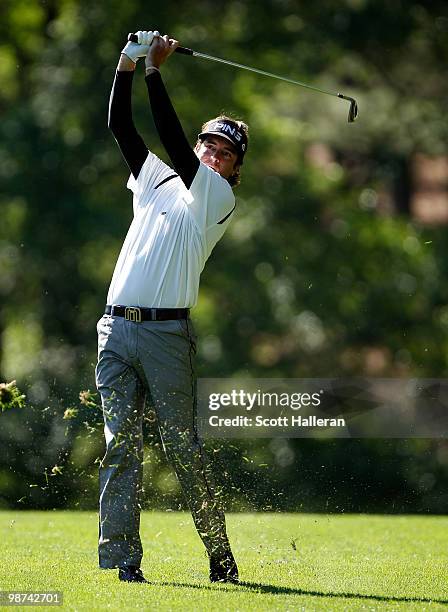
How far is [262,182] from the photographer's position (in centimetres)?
1584

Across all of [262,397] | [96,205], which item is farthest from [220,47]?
[262,397]

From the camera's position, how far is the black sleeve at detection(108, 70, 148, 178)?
17.7ft

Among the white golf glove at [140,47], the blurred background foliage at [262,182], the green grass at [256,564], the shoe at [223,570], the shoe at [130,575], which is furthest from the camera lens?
the blurred background foliage at [262,182]

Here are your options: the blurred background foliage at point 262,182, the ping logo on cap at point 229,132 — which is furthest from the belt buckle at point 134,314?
the blurred background foliage at point 262,182

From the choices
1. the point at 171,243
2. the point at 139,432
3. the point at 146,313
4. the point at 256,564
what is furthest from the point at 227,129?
the point at 256,564

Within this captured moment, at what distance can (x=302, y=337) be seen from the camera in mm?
15469

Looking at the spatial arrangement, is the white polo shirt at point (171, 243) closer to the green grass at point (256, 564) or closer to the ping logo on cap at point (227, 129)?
the ping logo on cap at point (227, 129)

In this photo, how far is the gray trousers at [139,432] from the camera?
16.8ft

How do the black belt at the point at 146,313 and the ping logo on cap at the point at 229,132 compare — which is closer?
the black belt at the point at 146,313

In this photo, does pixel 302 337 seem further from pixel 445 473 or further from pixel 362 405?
pixel 445 473

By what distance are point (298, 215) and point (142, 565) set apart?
35.1ft

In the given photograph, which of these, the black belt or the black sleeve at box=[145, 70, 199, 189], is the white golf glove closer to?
the black sleeve at box=[145, 70, 199, 189]

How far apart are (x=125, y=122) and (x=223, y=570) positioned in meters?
2.12

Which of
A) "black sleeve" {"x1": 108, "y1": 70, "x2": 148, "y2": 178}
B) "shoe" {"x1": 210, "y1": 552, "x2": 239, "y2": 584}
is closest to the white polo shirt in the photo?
"black sleeve" {"x1": 108, "y1": 70, "x2": 148, "y2": 178}
